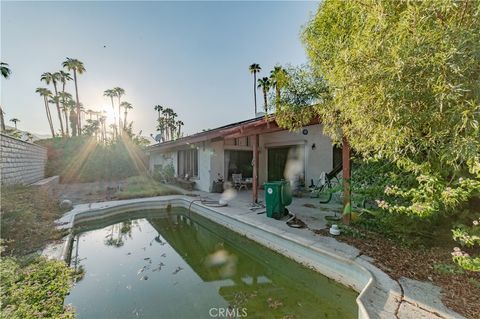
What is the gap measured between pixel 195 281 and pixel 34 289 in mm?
2281

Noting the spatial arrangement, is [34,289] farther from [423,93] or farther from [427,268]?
[427,268]

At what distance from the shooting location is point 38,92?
24.7 m

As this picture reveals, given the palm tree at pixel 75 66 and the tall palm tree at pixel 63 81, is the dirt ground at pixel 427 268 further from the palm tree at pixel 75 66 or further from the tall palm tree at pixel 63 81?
the tall palm tree at pixel 63 81

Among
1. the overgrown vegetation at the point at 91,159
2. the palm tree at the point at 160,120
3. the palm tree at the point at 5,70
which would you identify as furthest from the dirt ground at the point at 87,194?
the palm tree at the point at 160,120

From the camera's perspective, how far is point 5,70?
39.9 ft

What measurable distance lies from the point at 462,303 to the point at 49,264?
19.6ft

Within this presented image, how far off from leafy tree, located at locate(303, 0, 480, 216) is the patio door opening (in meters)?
6.86

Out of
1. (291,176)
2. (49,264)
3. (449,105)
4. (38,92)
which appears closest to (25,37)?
(49,264)

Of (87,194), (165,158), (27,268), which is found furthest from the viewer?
(165,158)

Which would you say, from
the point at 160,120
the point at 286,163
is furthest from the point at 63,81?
the point at 286,163

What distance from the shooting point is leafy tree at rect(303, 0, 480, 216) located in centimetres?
197

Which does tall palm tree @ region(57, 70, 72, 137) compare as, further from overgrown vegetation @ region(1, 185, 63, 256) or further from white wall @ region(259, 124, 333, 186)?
white wall @ region(259, 124, 333, 186)

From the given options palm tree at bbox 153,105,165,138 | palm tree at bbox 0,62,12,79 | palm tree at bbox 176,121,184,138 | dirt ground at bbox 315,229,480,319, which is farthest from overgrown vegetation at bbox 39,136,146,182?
dirt ground at bbox 315,229,480,319

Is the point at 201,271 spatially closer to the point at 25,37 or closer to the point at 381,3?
the point at 381,3
